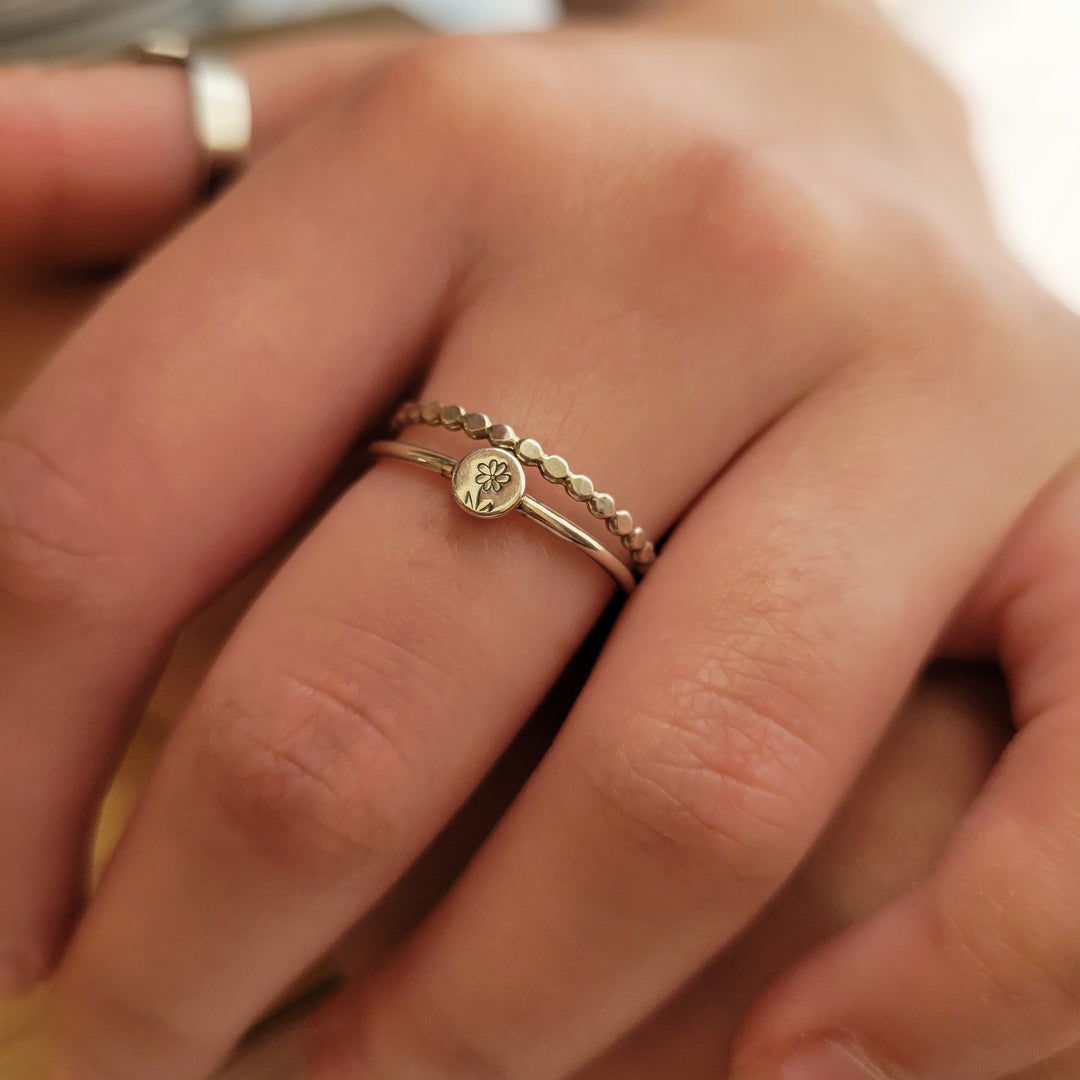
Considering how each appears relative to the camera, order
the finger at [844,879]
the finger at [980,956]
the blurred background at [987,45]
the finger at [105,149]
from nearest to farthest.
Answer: the finger at [980,956], the finger at [844,879], the finger at [105,149], the blurred background at [987,45]

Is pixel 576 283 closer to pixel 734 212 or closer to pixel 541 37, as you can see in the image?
pixel 734 212

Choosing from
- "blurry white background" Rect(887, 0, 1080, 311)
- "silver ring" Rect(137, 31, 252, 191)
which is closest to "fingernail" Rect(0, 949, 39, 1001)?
"silver ring" Rect(137, 31, 252, 191)

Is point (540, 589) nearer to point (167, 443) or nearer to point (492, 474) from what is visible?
point (492, 474)

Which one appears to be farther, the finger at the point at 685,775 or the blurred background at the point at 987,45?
the blurred background at the point at 987,45

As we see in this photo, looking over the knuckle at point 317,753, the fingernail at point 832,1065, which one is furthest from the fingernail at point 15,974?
the fingernail at point 832,1065

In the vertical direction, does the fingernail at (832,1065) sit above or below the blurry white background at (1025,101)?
below

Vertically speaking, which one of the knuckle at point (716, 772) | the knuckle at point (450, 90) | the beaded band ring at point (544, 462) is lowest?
the knuckle at point (716, 772)

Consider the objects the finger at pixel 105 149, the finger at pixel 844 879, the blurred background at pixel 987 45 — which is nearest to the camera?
the finger at pixel 844 879

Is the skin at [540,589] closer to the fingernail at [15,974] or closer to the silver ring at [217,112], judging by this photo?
the fingernail at [15,974]

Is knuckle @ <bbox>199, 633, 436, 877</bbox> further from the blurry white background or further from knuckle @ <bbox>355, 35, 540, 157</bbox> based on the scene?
the blurry white background
